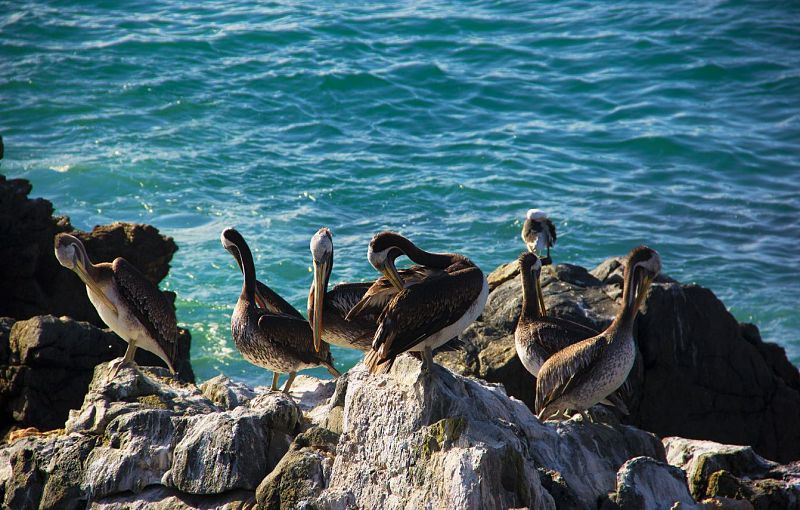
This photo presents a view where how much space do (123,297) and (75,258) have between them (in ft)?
1.84

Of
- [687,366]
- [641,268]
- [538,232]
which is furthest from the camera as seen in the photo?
[538,232]

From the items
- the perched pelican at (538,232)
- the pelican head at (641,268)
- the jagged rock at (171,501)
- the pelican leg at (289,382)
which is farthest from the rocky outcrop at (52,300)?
the pelican head at (641,268)

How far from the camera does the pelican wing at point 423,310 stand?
22.5 ft

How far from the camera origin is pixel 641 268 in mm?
8562

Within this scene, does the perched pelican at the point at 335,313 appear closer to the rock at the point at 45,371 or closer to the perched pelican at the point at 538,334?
the perched pelican at the point at 538,334

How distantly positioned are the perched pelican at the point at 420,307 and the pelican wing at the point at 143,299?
9.93 feet

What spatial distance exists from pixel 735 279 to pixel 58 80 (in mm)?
15607

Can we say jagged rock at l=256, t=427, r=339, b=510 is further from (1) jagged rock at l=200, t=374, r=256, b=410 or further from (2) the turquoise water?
(2) the turquoise water

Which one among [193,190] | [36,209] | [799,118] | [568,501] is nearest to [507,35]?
[799,118]

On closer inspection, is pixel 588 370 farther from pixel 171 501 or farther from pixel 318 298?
pixel 171 501

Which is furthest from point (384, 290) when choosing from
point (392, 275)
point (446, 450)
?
point (446, 450)

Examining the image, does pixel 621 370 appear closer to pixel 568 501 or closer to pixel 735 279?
pixel 568 501

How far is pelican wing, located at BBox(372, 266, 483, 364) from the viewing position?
6852 millimetres

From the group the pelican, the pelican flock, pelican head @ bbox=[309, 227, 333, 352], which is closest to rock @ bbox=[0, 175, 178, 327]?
the pelican flock
